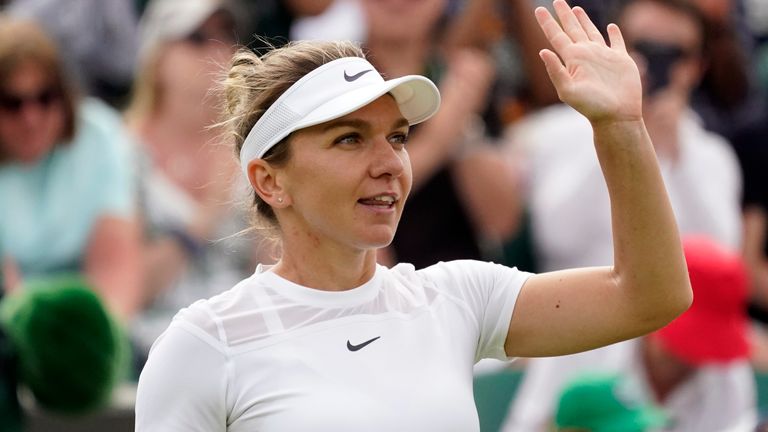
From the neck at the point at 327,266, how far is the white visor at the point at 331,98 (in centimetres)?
20

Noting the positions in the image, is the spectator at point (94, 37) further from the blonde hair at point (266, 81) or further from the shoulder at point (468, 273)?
the shoulder at point (468, 273)

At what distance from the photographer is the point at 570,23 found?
9.18 ft

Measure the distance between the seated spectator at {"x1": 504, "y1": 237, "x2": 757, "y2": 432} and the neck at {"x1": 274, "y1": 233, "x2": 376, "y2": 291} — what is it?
102 inches

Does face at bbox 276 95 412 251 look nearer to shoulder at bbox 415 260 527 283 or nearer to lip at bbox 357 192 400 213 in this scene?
lip at bbox 357 192 400 213

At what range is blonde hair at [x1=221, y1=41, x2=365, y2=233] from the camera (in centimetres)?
289

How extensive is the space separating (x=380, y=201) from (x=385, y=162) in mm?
73

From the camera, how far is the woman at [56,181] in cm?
573

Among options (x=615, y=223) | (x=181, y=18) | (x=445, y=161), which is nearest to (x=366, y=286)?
(x=615, y=223)

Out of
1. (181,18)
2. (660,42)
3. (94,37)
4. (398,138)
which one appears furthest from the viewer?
(94,37)

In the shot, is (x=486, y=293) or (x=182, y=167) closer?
(x=486, y=293)

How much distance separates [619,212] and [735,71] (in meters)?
4.69

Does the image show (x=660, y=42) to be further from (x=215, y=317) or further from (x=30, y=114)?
(x=215, y=317)

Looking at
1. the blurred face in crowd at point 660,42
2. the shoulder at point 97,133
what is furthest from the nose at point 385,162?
the blurred face in crowd at point 660,42

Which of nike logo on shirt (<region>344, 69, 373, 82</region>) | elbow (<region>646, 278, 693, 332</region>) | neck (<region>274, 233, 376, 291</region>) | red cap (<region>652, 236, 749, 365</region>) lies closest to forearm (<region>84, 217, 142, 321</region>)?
red cap (<region>652, 236, 749, 365</region>)
